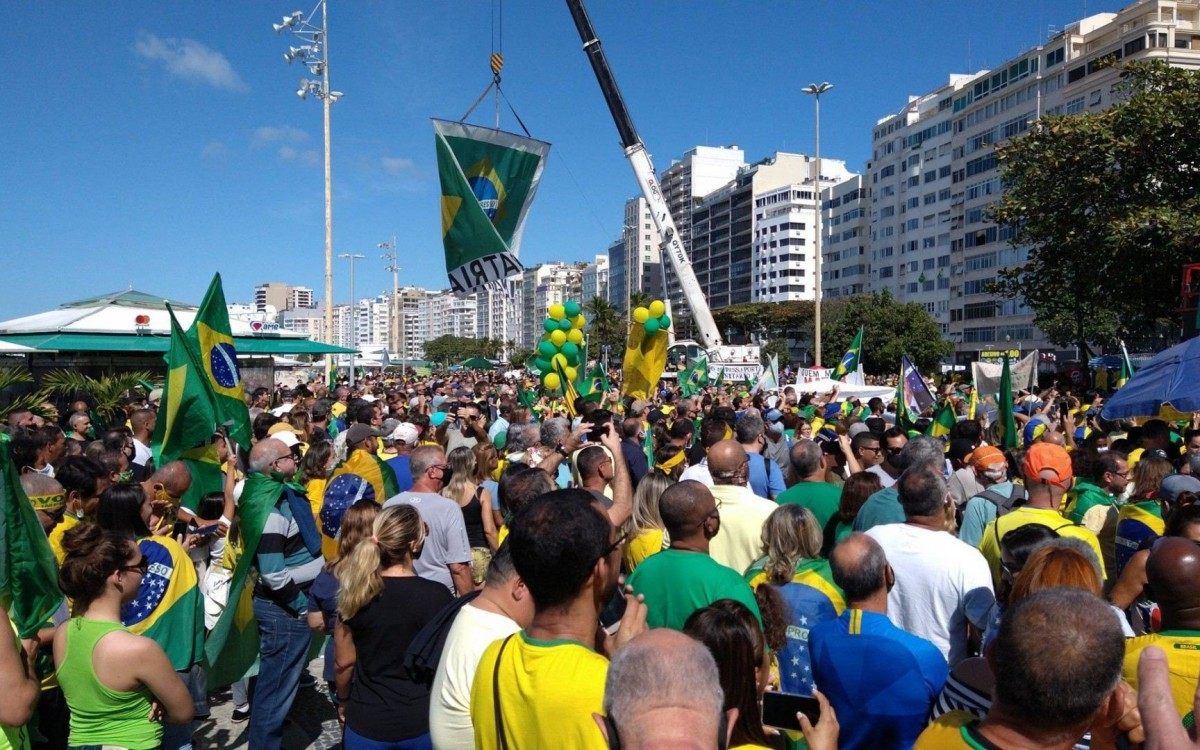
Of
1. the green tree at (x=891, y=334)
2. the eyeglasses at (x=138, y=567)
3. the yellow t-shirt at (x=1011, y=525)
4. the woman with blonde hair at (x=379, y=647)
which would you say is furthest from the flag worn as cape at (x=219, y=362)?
the green tree at (x=891, y=334)

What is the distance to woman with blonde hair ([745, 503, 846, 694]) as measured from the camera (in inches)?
135

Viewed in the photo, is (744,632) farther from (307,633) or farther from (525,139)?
(525,139)

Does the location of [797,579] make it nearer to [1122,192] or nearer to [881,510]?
[881,510]

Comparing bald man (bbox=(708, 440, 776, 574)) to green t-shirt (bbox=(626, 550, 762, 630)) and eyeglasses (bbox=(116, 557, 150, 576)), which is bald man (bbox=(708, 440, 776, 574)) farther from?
eyeglasses (bbox=(116, 557, 150, 576))

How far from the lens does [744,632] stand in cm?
258

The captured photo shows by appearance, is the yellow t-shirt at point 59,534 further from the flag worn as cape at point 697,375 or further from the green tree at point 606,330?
the green tree at point 606,330

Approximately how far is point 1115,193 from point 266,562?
22736mm

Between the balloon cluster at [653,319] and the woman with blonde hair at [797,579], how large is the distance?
986 cm

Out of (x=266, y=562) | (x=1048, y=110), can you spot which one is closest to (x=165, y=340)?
(x=266, y=562)

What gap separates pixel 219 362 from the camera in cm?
732

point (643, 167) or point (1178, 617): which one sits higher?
point (643, 167)

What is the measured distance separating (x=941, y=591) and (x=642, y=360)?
10665mm

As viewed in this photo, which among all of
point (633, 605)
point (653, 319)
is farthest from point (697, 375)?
point (633, 605)

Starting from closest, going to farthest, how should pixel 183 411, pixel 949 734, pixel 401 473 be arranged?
pixel 949 734 < pixel 183 411 < pixel 401 473
